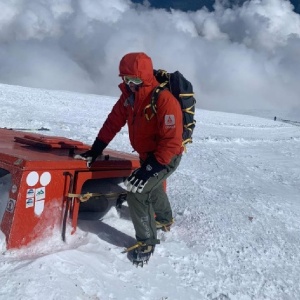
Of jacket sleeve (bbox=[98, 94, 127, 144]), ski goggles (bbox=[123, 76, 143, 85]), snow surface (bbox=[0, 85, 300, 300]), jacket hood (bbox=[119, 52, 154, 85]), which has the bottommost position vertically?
snow surface (bbox=[0, 85, 300, 300])

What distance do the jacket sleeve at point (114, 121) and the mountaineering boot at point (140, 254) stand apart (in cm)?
101

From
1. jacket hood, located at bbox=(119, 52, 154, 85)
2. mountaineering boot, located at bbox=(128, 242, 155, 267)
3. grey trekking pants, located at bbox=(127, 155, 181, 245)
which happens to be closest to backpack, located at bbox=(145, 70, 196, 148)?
jacket hood, located at bbox=(119, 52, 154, 85)

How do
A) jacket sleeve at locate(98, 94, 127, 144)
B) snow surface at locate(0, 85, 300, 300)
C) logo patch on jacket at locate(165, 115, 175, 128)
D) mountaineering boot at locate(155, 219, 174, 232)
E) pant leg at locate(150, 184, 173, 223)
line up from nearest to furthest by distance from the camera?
snow surface at locate(0, 85, 300, 300)
logo patch on jacket at locate(165, 115, 175, 128)
jacket sleeve at locate(98, 94, 127, 144)
pant leg at locate(150, 184, 173, 223)
mountaineering boot at locate(155, 219, 174, 232)

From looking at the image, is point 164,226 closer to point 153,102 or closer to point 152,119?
point 152,119

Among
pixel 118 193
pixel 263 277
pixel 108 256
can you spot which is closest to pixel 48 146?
pixel 118 193

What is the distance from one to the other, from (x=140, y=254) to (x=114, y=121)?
4.00ft

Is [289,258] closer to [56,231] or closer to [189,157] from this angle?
[56,231]

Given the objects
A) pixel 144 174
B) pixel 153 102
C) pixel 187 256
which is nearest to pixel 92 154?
pixel 144 174

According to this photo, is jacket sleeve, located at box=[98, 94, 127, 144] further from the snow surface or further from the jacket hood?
the snow surface

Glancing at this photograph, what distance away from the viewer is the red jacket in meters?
2.80

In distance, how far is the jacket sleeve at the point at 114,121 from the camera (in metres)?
3.41

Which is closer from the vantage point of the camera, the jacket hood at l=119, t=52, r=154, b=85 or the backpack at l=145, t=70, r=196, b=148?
the jacket hood at l=119, t=52, r=154, b=85

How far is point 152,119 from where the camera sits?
295 cm

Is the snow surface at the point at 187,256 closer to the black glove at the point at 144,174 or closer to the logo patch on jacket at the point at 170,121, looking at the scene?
the black glove at the point at 144,174
